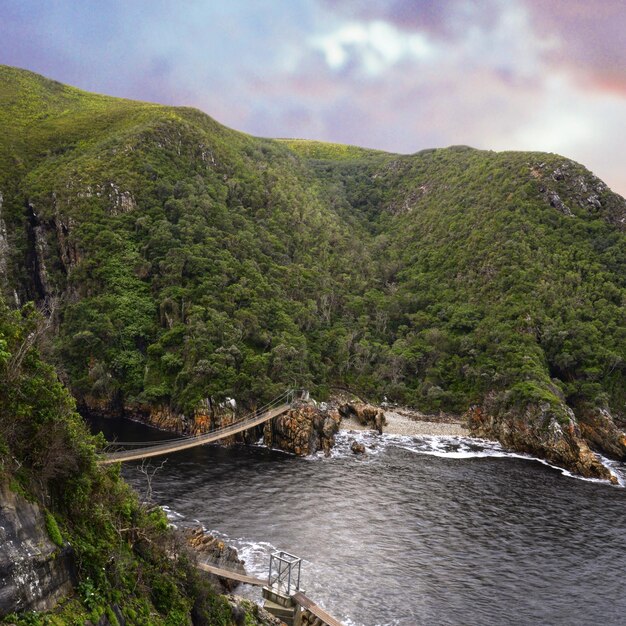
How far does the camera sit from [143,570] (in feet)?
51.1

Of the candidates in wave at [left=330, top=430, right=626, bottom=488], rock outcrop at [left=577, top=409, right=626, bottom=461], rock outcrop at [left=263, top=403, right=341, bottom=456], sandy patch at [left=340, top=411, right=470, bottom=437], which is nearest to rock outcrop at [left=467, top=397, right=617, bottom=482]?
wave at [left=330, top=430, right=626, bottom=488]

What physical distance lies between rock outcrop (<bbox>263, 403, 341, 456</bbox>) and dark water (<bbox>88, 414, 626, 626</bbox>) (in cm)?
153

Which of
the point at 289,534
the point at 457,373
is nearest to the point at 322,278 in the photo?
the point at 457,373

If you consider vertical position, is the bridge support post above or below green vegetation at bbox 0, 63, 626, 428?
below

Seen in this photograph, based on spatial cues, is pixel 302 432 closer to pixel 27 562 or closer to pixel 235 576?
pixel 235 576

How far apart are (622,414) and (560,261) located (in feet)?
88.8

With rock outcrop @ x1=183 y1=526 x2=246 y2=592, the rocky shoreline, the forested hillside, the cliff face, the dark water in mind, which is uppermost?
the forested hillside

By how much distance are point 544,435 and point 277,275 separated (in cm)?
4146

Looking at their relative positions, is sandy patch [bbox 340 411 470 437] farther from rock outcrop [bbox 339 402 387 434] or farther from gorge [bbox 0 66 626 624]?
gorge [bbox 0 66 626 624]

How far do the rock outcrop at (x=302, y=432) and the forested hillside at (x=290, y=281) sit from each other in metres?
4.17

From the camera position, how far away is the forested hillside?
5650 centimetres

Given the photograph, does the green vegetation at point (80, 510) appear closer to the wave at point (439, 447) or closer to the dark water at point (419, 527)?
the dark water at point (419, 527)

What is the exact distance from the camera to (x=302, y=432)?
48594 millimetres

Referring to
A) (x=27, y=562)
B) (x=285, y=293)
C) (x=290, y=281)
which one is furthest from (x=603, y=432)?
(x=27, y=562)
